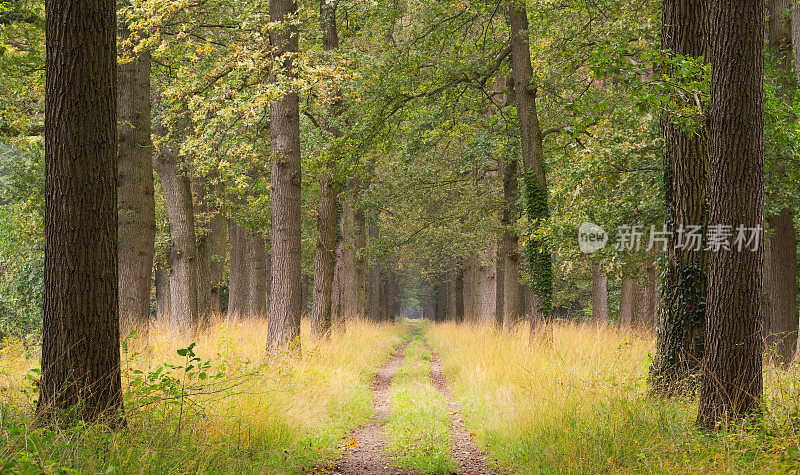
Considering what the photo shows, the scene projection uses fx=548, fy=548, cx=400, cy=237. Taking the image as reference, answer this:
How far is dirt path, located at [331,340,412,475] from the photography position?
5.86 metres

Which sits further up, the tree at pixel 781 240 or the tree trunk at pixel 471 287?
the tree at pixel 781 240

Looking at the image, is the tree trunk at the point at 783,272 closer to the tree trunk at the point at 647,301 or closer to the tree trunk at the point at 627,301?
the tree trunk at the point at 647,301

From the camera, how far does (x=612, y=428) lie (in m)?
5.02

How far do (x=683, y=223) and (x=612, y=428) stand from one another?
288cm

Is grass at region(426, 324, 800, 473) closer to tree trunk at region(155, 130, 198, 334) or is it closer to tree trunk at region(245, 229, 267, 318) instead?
tree trunk at region(155, 130, 198, 334)

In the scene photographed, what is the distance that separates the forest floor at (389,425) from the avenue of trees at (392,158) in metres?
0.43

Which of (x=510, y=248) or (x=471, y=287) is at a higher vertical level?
(x=510, y=248)

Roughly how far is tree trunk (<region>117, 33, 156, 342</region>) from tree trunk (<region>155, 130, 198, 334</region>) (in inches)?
120

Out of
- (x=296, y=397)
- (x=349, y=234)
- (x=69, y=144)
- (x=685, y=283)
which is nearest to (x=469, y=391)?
(x=296, y=397)

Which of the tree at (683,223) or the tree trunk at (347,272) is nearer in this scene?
the tree at (683,223)

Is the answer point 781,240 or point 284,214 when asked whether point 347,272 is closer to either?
point 284,214

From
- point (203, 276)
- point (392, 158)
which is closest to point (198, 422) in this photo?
point (392, 158)

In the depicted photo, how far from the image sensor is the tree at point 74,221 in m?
4.49

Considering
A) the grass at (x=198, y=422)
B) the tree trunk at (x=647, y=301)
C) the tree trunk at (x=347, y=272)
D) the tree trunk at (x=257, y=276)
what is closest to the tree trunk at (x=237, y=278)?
the tree trunk at (x=257, y=276)
